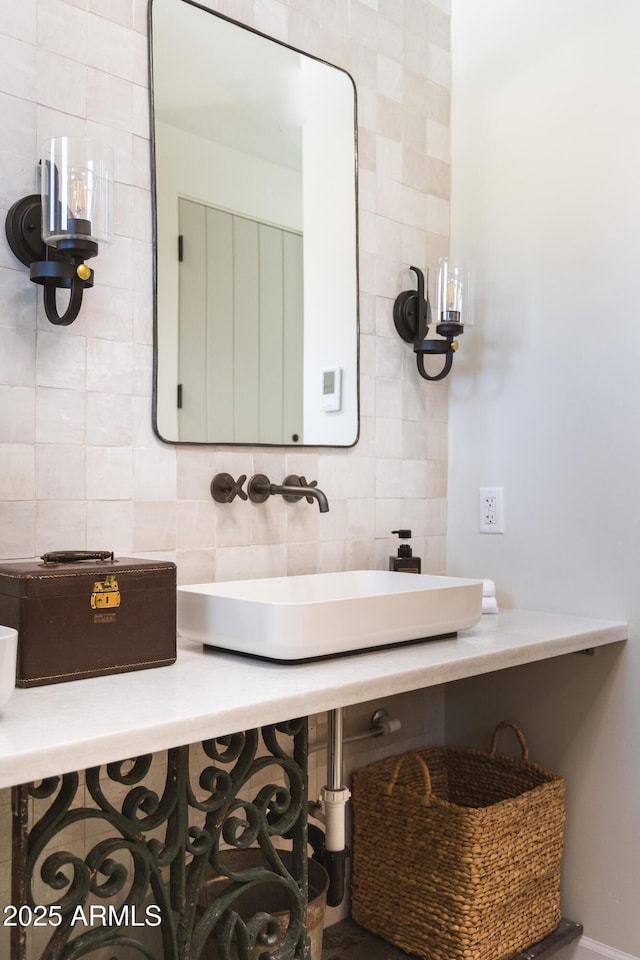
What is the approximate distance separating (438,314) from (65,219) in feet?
3.34

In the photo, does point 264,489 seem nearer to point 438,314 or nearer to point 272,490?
point 272,490

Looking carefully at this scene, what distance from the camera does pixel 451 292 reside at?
6.81ft

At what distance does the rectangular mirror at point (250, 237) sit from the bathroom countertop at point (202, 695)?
57 centimetres

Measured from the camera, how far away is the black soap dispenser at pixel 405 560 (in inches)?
80.9

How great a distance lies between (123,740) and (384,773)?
3.93 feet

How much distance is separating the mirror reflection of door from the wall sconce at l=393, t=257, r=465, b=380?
0.34 m

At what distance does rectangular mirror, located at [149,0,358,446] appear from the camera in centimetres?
171

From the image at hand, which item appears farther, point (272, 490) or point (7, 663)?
point (272, 490)

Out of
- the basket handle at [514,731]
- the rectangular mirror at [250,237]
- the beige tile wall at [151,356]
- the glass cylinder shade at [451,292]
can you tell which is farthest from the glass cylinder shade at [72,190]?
the basket handle at [514,731]

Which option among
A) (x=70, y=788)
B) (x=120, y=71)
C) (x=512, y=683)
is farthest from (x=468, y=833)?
(x=120, y=71)

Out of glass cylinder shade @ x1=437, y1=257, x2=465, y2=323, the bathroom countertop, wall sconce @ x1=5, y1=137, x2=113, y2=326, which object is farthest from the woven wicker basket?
wall sconce @ x1=5, y1=137, x2=113, y2=326

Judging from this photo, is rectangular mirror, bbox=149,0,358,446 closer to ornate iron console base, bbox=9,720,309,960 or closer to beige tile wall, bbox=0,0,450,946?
beige tile wall, bbox=0,0,450,946

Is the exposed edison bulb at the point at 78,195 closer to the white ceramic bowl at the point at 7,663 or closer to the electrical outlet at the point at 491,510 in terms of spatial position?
the white ceramic bowl at the point at 7,663

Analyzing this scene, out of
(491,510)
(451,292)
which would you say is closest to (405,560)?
(491,510)
